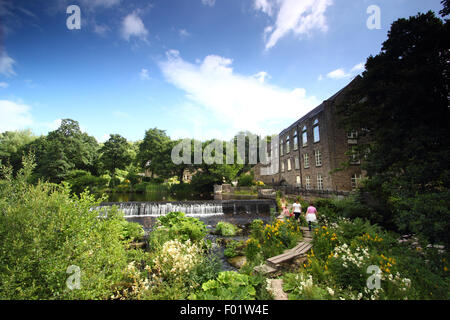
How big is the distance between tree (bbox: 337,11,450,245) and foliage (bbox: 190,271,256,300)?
17.8 ft

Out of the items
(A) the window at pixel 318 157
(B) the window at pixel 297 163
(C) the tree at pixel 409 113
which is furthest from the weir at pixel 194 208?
(C) the tree at pixel 409 113

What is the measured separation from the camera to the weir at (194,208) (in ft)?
61.7

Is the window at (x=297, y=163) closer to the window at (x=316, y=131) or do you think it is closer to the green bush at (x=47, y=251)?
the window at (x=316, y=131)

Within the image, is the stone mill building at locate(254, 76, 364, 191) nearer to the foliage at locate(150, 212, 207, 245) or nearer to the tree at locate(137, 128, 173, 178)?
the foliage at locate(150, 212, 207, 245)

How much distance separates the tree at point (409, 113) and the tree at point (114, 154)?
51519 millimetres

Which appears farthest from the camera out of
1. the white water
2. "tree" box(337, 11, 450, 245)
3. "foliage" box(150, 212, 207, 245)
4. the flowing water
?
the white water

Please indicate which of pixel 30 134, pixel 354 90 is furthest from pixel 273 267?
pixel 30 134

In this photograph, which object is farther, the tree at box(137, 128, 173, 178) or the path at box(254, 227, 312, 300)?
the tree at box(137, 128, 173, 178)

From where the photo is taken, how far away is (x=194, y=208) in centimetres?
1998

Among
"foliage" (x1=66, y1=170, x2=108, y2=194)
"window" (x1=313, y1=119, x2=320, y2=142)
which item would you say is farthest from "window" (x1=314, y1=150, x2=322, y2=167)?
"foliage" (x1=66, y1=170, x2=108, y2=194)

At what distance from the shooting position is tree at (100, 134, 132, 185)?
47500 mm

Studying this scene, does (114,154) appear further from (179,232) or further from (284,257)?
(284,257)

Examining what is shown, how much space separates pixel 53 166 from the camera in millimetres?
38625
